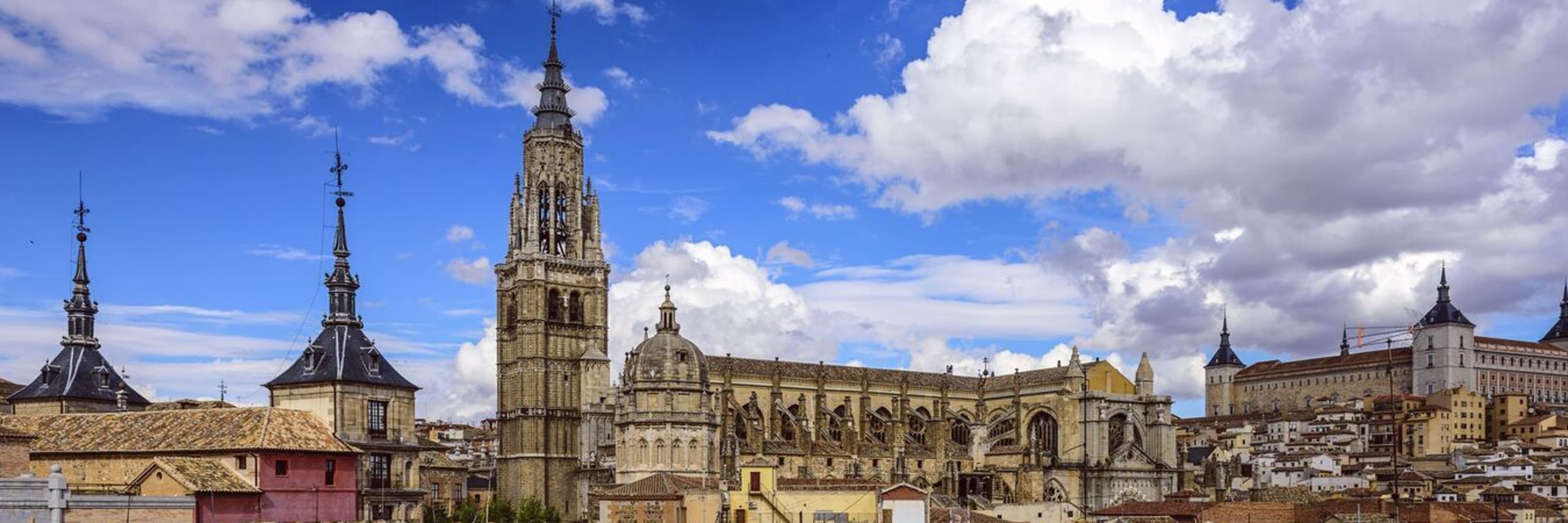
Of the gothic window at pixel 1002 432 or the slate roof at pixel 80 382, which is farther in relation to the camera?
the gothic window at pixel 1002 432

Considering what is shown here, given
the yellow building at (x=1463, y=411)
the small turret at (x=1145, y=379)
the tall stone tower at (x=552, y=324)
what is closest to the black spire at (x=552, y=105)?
the tall stone tower at (x=552, y=324)

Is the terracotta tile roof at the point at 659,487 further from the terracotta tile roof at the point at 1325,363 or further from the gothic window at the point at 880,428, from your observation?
the terracotta tile roof at the point at 1325,363

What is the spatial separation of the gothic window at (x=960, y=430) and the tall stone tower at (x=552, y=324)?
975 inches

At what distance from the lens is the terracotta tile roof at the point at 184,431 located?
144 ft

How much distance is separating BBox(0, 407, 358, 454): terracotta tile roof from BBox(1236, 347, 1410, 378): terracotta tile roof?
420ft

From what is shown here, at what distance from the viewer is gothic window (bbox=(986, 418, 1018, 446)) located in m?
98.6

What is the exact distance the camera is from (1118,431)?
99938mm

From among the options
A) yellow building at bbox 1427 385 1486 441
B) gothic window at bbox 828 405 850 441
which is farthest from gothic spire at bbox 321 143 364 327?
yellow building at bbox 1427 385 1486 441

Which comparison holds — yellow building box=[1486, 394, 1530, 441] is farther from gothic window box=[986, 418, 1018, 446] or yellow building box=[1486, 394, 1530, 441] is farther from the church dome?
the church dome

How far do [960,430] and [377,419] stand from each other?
5097 centimetres

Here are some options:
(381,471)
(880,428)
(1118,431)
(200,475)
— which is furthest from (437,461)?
(200,475)

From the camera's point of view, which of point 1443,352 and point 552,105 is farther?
point 1443,352

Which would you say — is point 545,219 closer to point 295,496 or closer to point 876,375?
point 876,375

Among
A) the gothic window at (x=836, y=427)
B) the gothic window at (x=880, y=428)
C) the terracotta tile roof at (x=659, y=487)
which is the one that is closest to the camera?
the terracotta tile roof at (x=659, y=487)
